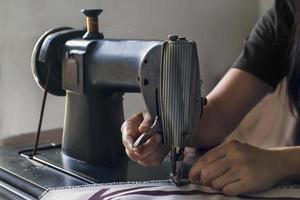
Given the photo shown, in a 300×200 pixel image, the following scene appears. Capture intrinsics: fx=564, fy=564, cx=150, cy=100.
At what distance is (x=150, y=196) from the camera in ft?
2.58

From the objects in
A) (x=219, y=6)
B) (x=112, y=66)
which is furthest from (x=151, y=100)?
(x=219, y=6)

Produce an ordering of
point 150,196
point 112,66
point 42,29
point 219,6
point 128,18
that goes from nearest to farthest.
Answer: point 150,196 → point 112,66 → point 42,29 → point 128,18 → point 219,6

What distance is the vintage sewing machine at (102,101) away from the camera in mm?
800

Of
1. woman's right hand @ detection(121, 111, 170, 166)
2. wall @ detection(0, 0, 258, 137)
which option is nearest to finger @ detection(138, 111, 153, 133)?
woman's right hand @ detection(121, 111, 170, 166)

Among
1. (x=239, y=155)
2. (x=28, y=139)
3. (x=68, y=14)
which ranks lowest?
(x=28, y=139)

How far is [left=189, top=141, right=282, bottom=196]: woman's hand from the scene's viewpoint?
80 centimetres

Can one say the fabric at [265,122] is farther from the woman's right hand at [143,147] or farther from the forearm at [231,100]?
the woman's right hand at [143,147]

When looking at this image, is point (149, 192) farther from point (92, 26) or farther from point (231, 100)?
point (231, 100)

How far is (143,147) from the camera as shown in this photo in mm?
921

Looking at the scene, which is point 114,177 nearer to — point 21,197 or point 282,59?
point 21,197

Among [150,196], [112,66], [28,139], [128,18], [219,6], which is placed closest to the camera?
[150,196]

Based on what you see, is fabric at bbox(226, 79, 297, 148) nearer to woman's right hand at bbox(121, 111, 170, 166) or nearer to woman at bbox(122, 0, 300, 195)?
woman at bbox(122, 0, 300, 195)

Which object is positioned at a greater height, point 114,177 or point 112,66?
point 112,66

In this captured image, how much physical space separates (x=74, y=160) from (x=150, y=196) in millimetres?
295
